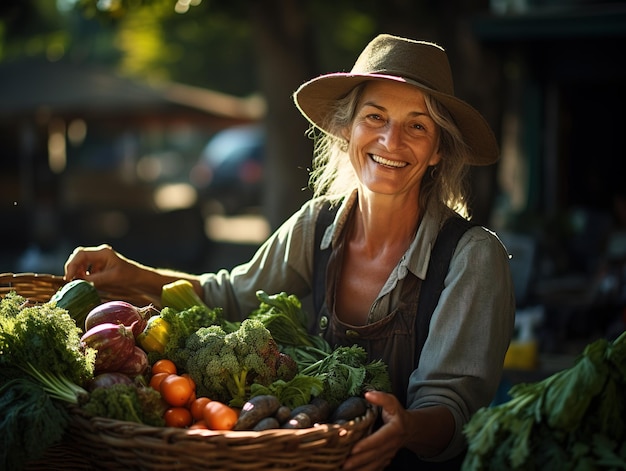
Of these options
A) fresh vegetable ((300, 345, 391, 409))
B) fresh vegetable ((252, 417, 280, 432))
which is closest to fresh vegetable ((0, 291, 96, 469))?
fresh vegetable ((252, 417, 280, 432))

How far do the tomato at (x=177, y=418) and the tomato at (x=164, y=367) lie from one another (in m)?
0.19

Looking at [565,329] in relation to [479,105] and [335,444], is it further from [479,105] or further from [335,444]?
[335,444]

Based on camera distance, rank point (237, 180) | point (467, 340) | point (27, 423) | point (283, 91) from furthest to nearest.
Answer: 1. point (237, 180)
2. point (283, 91)
3. point (467, 340)
4. point (27, 423)

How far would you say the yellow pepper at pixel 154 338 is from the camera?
2781mm

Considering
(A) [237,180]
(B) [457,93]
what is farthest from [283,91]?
(A) [237,180]

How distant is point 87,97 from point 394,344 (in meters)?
10.2

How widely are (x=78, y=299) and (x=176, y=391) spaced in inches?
29.1

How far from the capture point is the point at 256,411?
239cm

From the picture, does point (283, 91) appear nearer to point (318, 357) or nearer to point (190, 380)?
point (318, 357)

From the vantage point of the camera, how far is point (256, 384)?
2555mm

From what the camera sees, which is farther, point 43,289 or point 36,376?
point 43,289

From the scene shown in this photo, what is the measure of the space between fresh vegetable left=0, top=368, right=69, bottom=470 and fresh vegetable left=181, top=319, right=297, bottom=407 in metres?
0.44

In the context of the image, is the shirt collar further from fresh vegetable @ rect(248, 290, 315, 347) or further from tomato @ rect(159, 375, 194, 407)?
tomato @ rect(159, 375, 194, 407)

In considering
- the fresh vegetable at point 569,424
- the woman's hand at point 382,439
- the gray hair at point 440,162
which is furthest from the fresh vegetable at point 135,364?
the gray hair at point 440,162
